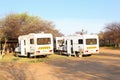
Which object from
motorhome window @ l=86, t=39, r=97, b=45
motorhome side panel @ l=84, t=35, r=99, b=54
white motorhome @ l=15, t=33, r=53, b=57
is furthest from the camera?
motorhome window @ l=86, t=39, r=97, b=45

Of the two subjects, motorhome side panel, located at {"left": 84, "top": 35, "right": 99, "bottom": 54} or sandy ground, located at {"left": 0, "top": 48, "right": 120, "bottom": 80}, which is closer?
sandy ground, located at {"left": 0, "top": 48, "right": 120, "bottom": 80}

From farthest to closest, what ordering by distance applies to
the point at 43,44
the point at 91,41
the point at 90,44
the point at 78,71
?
the point at 91,41, the point at 90,44, the point at 43,44, the point at 78,71

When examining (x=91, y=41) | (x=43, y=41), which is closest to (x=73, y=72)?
(x=43, y=41)

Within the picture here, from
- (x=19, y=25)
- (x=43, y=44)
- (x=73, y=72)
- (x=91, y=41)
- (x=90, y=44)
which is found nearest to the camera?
(x=73, y=72)

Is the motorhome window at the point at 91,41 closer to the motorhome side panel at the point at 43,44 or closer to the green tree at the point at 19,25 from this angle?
the motorhome side panel at the point at 43,44

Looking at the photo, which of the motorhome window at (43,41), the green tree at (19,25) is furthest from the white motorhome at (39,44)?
the green tree at (19,25)

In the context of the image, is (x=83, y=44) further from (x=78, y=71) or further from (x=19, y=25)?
(x=19, y=25)

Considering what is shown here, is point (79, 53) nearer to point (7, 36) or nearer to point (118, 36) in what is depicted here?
point (7, 36)

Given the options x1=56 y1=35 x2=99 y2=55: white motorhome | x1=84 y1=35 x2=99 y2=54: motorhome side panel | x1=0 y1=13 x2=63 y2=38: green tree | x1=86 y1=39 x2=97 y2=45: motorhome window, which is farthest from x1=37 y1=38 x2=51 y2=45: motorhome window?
x1=0 y1=13 x2=63 y2=38: green tree

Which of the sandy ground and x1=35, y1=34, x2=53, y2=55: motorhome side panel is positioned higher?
x1=35, y1=34, x2=53, y2=55: motorhome side panel

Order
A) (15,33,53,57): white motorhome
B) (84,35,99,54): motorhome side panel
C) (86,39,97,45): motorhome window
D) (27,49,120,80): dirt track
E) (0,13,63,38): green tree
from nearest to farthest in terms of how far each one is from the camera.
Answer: (27,49,120,80): dirt track < (15,33,53,57): white motorhome < (84,35,99,54): motorhome side panel < (86,39,97,45): motorhome window < (0,13,63,38): green tree

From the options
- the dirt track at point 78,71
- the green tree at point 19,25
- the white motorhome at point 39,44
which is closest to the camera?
the dirt track at point 78,71

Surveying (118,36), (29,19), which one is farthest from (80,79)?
(118,36)

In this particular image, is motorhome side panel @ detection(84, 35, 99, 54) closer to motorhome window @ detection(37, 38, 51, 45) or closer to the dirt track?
motorhome window @ detection(37, 38, 51, 45)
